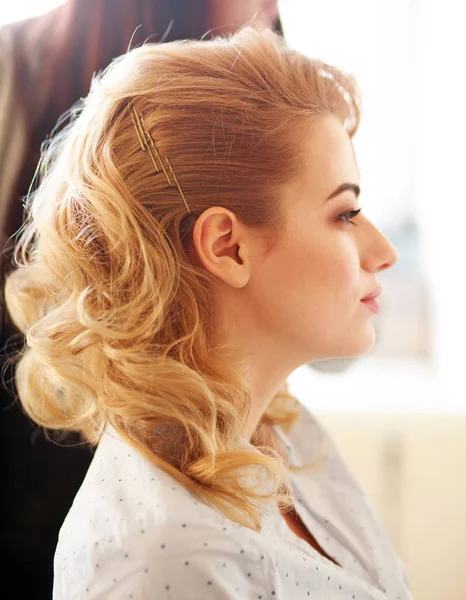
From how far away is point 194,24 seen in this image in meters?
1.12

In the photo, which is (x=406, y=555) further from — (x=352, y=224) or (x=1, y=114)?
(x=1, y=114)

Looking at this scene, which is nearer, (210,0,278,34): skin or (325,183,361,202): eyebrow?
(325,183,361,202): eyebrow

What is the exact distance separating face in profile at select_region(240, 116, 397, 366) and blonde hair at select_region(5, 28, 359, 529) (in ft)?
0.10

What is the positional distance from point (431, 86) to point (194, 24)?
967mm

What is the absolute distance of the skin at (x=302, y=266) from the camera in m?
0.86

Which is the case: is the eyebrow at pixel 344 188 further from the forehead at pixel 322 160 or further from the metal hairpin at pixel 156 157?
the metal hairpin at pixel 156 157

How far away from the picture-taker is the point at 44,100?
1.08 m

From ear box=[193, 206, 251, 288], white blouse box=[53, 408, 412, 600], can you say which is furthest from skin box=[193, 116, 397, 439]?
white blouse box=[53, 408, 412, 600]

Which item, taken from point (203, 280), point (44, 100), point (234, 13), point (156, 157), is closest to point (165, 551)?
point (203, 280)

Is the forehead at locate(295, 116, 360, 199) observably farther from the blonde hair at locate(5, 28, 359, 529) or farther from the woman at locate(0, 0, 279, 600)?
the woman at locate(0, 0, 279, 600)

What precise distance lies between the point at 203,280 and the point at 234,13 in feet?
1.68

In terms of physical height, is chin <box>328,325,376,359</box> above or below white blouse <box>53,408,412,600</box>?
above

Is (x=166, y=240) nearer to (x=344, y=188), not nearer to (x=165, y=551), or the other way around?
(x=344, y=188)

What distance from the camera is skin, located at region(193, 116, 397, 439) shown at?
86cm
